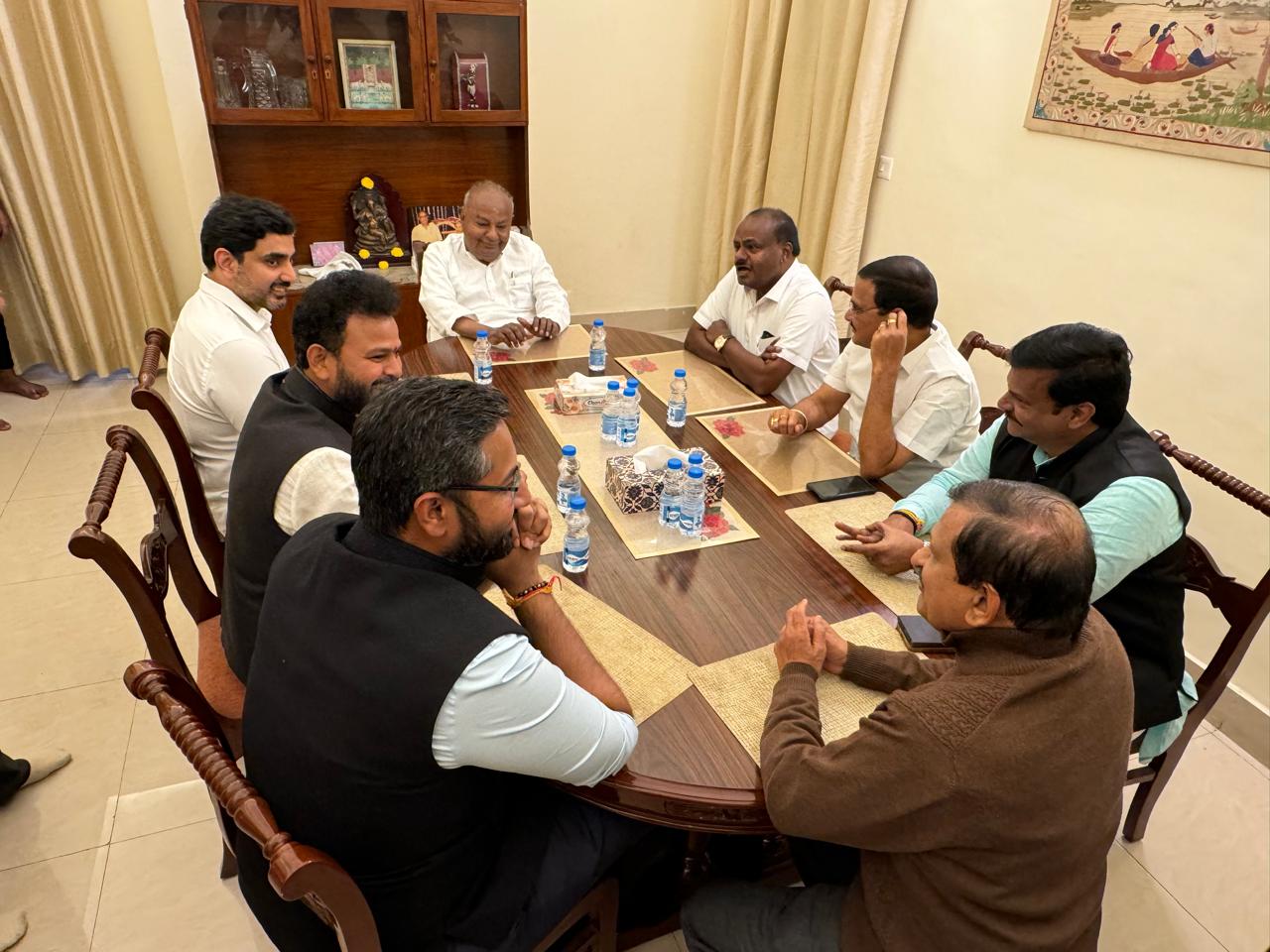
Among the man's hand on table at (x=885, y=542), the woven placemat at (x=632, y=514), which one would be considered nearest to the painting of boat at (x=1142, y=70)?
the man's hand on table at (x=885, y=542)

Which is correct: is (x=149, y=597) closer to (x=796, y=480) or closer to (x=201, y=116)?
(x=796, y=480)

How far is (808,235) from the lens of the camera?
13.4 feet

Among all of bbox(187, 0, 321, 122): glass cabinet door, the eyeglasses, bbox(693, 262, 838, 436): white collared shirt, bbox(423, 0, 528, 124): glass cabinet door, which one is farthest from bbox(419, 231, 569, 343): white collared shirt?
the eyeglasses

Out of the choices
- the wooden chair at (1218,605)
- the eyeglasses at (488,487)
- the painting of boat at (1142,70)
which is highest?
the painting of boat at (1142,70)

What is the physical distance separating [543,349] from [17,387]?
9.54ft

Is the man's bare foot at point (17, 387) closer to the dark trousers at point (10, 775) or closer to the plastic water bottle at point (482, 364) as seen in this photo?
the dark trousers at point (10, 775)

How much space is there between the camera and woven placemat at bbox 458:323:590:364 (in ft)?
8.84

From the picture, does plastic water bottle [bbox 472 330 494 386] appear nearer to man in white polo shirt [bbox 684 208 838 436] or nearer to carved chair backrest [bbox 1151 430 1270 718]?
man in white polo shirt [bbox 684 208 838 436]

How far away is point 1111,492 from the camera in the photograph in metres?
1.50

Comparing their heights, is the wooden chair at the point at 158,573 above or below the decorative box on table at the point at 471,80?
below

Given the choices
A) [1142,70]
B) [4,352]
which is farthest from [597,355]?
[4,352]

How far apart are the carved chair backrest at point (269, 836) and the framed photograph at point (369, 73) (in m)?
3.26

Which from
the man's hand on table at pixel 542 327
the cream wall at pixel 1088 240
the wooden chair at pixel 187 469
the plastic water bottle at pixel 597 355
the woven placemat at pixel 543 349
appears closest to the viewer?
the wooden chair at pixel 187 469

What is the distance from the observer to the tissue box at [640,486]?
1778 millimetres
